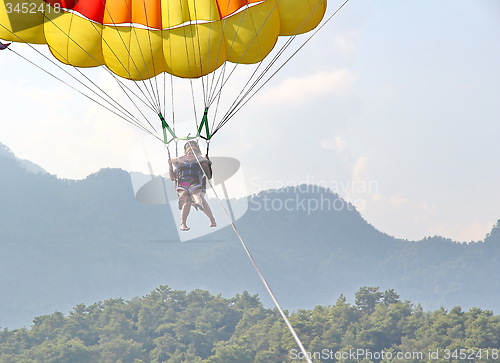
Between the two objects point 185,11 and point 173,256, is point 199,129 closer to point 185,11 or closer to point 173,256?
point 185,11

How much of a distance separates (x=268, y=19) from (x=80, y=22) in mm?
2903

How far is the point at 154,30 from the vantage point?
12.5 metres

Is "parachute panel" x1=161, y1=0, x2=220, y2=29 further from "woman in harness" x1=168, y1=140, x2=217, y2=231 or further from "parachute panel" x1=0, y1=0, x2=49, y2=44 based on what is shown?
"woman in harness" x1=168, y1=140, x2=217, y2=231

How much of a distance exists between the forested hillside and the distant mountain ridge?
191 ft

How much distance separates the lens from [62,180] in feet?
467

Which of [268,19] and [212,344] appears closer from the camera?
[268,19]

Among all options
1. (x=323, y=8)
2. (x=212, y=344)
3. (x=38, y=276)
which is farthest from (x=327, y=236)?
(x=323, y=8)

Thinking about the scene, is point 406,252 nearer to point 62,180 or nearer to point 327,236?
point 327,236

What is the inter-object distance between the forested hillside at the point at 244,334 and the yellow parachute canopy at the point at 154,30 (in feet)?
129

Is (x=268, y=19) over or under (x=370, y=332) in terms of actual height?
under

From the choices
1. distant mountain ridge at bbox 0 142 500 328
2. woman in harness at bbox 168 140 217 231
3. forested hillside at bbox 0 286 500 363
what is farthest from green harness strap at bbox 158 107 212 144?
distant mountain ridge at bbox 0 142 500 328

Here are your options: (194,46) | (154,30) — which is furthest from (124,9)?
(194,46)

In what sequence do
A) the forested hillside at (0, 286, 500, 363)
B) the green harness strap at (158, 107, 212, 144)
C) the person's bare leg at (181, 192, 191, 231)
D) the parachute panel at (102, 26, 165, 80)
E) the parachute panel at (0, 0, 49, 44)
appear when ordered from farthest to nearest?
1. the forested hillside at (0, 286, 500, 363)
2. the parachute panel at (102, 26, 165, 80)
3. the parachute panel at (0, 0, 49, 44)
4. the person's bare leg at (181, 192, 191, 231)
5. the green harness strap at (158, 107, 212, 144)

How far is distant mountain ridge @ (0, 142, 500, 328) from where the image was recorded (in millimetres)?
127375
